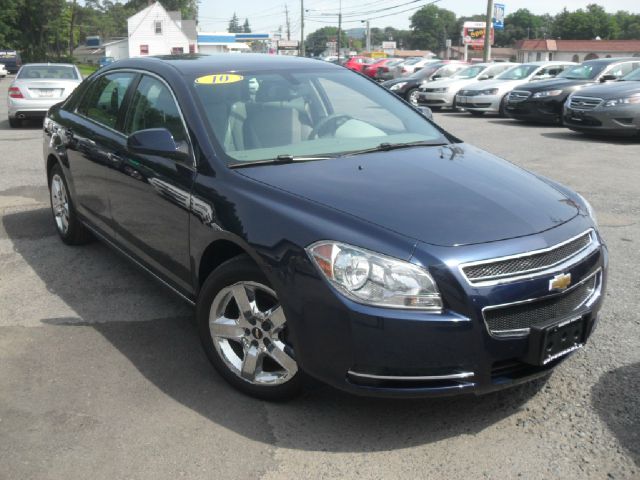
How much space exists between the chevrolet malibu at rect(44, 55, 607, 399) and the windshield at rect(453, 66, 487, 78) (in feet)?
56.6

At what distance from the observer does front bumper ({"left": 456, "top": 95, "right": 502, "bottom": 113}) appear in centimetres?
1750

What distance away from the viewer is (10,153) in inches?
435

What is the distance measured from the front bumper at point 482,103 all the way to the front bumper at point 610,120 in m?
4.87

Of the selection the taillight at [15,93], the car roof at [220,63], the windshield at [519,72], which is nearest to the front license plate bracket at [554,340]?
the car roof at [220,63]

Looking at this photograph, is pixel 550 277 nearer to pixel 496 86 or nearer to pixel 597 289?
pixel 597 289

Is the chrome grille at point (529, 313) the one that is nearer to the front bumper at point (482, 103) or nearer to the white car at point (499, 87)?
the white car at point (499, 87)

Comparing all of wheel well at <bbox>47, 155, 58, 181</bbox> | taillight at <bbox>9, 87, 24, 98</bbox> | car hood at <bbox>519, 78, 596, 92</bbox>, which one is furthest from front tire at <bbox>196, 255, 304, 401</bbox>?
car hood at <bbox>519, 78, 596, 92</bbox>

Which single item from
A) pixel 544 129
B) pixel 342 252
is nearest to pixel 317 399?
pixel 342 252

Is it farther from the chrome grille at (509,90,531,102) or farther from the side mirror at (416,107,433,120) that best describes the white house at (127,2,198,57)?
the side mirror at (416,107,433,120)

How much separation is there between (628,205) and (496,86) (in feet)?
36.3

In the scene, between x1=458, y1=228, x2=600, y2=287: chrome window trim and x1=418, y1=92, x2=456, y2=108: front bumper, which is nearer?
x1=458, y1=228, x2=600, y2=287: chrome window trim

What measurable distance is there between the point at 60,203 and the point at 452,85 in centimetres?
1571

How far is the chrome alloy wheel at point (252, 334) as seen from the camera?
123 inches

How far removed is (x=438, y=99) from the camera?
1984 cm
